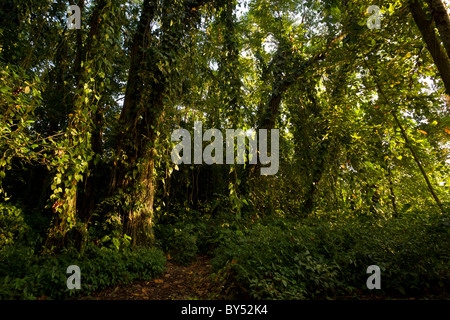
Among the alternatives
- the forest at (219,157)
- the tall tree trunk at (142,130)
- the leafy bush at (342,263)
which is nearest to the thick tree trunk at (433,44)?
the forest at (219,157)

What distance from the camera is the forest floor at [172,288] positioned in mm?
3021

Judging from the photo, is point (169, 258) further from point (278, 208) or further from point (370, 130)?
point (370, 130)

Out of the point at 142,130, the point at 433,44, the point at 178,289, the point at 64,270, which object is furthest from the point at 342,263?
the point at 142,130

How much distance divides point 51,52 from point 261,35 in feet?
18.1

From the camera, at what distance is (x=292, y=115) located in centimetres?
653

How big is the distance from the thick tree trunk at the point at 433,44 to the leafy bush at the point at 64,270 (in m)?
4.43

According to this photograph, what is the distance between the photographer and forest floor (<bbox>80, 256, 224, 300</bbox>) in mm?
3021

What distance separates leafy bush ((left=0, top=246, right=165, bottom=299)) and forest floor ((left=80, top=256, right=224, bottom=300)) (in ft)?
0.33

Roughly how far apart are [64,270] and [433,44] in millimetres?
4946

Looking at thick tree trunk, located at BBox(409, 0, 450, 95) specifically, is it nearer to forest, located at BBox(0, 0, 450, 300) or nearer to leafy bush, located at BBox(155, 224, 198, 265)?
forest, located at BBox(0, 0, 450, 300)

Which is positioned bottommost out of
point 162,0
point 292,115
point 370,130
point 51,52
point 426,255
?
point 426,255

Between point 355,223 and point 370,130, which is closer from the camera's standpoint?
point 355,223

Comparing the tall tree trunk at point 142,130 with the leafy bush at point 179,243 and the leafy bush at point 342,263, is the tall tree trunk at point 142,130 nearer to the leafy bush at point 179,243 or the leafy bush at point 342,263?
the leafy bush at point 179,243
